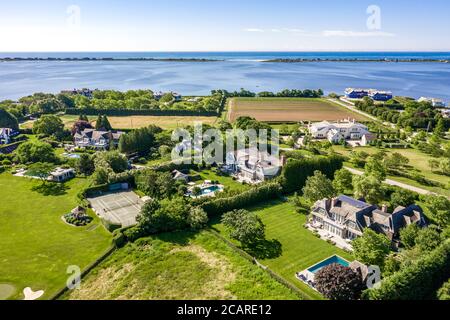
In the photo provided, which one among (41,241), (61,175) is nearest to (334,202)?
(41,241)

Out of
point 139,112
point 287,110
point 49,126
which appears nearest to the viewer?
point 49,126

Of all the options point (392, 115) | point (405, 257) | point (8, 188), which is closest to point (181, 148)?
point (8, 188)

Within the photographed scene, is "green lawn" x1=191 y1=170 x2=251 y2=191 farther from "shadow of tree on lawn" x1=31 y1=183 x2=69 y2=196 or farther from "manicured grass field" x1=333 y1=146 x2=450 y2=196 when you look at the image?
"manicured grass field" x1=333 y1=146 x2=450 y2=196

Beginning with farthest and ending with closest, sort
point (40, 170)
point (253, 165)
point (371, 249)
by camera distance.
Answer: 1. point (253, 165)
2. point (40, 170)
3. point (371, 249)

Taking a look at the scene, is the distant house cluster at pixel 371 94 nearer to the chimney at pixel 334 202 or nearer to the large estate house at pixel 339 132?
the large estate house at pixel 339 132

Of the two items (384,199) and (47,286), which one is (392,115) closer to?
(384,199)

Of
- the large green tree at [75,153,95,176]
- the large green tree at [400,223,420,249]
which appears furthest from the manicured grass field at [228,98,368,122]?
the large green tree at [400,223,420,249]

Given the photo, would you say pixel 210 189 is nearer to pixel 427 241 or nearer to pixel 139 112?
pixel 427 241

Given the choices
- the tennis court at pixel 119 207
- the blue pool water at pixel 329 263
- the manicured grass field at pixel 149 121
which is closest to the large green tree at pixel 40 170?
the tennis court at pixel 119 207
